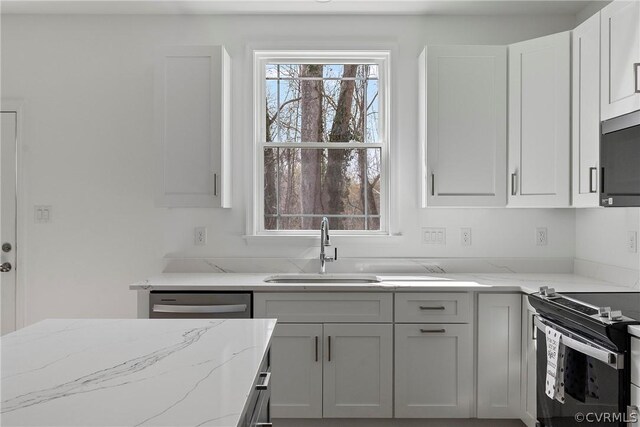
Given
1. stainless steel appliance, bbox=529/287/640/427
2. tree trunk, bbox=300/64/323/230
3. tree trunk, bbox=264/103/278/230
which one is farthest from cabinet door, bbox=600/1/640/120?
tree trunk, bbox=264/103/278/230

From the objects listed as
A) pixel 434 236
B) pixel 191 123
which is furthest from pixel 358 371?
pixel 191 123

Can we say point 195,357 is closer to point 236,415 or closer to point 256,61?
point 236,415

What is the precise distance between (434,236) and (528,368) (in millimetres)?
1017

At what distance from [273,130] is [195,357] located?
91.1 inches

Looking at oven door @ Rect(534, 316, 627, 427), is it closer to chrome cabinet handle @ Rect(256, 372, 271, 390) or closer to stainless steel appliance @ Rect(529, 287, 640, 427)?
stainless steel appliance @ Rect(529, 287, 640, 427)

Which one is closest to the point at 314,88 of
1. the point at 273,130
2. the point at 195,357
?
the point at 273,130

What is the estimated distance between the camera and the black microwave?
6.91 ft

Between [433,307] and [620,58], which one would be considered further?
[433,307]

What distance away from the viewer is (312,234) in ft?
11.2

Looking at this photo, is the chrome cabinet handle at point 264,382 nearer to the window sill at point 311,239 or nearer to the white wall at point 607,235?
the window sill at point 311,239

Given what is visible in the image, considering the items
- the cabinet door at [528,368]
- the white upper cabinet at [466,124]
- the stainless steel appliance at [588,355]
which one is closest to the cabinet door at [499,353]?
the cabinet door at [528,368]

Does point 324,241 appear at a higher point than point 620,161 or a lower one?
lower

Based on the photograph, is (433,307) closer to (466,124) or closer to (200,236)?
(466,124)

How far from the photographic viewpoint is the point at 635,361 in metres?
1.79
